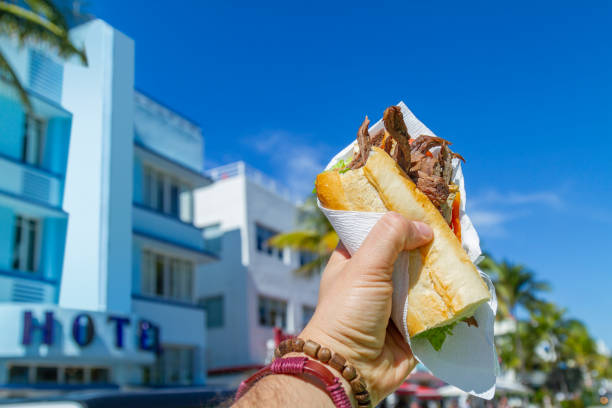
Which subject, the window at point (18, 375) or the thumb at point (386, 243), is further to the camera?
the window at point (18, 375)

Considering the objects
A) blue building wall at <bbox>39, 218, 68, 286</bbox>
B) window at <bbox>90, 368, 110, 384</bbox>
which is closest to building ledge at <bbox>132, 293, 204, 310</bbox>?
window at <bbox>90, 368, 110, 384</bbox>

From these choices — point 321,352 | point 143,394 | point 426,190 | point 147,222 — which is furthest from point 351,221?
point 147,222

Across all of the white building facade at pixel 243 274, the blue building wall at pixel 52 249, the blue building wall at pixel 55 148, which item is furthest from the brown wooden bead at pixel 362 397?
the white building facade at pixel 243 274

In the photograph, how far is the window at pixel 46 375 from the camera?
14.0 metres

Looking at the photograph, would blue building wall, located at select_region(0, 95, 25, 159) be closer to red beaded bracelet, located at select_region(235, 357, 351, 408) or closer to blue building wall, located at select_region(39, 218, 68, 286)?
blue building wall, located at select_region(39, 218, 68, 286)

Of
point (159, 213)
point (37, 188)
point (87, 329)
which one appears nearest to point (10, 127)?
point (37, 188)

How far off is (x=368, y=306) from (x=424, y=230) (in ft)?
0.98

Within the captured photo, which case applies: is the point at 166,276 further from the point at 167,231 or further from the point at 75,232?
the point at 75,232

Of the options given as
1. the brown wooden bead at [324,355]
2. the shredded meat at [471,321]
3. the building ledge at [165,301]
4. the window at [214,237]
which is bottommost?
the brown wooden bead at [324,355]

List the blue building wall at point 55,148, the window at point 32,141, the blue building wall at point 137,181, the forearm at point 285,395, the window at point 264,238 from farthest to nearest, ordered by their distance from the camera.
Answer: the window at point 264,238
the blue building wall at point 137,181
the blue building wall at point 55,148
the window at point 32,141
the forearm at point 285,395

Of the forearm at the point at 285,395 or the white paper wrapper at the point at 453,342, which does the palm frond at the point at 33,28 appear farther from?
the forearm at the point at 285,395

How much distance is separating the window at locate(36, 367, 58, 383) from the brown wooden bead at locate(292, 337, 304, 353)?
14377 mm

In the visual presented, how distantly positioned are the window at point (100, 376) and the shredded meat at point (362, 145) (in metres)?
15.5

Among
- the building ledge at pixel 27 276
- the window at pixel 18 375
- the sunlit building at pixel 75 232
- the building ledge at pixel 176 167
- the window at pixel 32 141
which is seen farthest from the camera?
the building ledge at pixel 176 167
